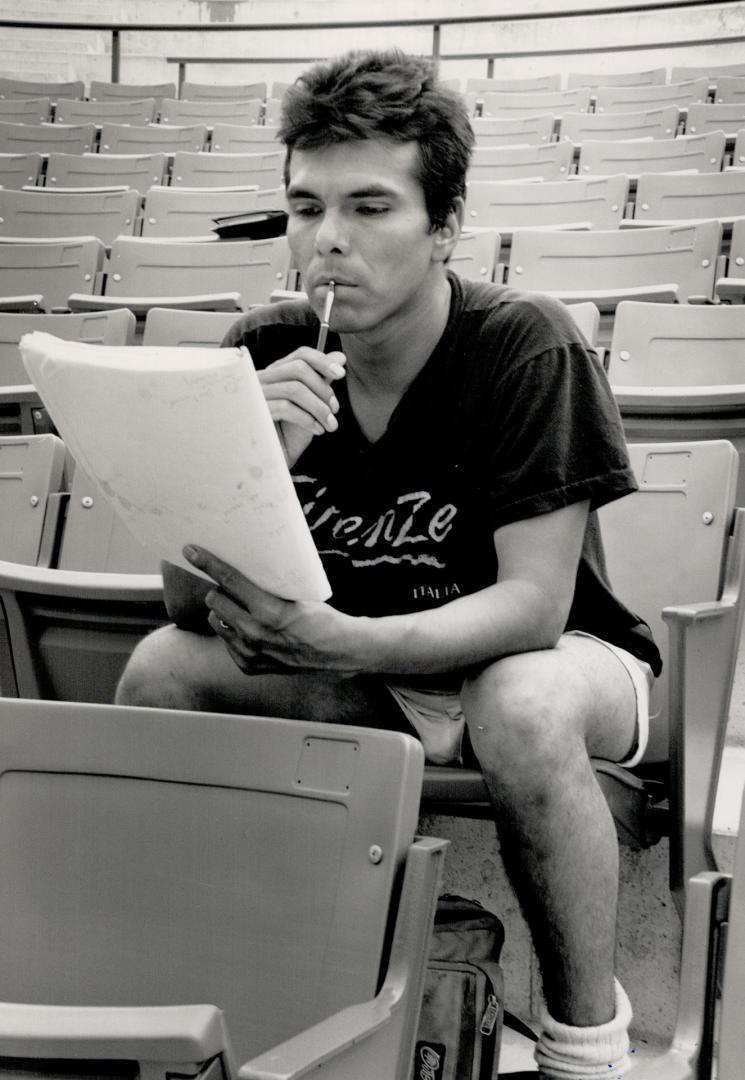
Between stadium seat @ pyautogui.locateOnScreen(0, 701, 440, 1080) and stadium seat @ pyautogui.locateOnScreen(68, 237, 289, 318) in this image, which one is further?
stadium seat @ pyautogui.locateOnScreen(68, 237, 289, 318)

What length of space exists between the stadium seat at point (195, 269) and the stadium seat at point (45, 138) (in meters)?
1.86

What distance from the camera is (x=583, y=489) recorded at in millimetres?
895

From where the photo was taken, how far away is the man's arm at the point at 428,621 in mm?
794

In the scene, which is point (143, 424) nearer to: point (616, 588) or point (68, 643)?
point (68, 643)

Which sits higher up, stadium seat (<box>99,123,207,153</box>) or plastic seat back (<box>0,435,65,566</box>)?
stadium seat (<box>99,123,207,153</box>)

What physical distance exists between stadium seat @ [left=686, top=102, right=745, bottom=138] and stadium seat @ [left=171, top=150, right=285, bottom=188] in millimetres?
1215

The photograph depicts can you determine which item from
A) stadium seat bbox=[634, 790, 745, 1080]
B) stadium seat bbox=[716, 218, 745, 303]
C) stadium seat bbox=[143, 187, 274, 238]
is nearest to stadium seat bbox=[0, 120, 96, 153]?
stadium seat bbox=[143, 187, 274, 238]

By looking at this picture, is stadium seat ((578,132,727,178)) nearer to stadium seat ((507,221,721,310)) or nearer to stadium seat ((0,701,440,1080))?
stadium seat ((507,221,721,310))

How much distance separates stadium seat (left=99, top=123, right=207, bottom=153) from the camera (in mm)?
4223

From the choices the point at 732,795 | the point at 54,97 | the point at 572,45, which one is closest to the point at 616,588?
the point at 732,795

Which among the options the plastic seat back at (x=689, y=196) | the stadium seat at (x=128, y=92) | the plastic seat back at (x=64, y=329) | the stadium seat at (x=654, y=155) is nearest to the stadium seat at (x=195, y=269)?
the plastic seat back at (x=64, y=329)

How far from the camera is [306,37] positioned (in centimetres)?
606

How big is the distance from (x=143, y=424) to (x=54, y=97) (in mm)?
5032

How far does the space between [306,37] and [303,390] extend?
574cm
